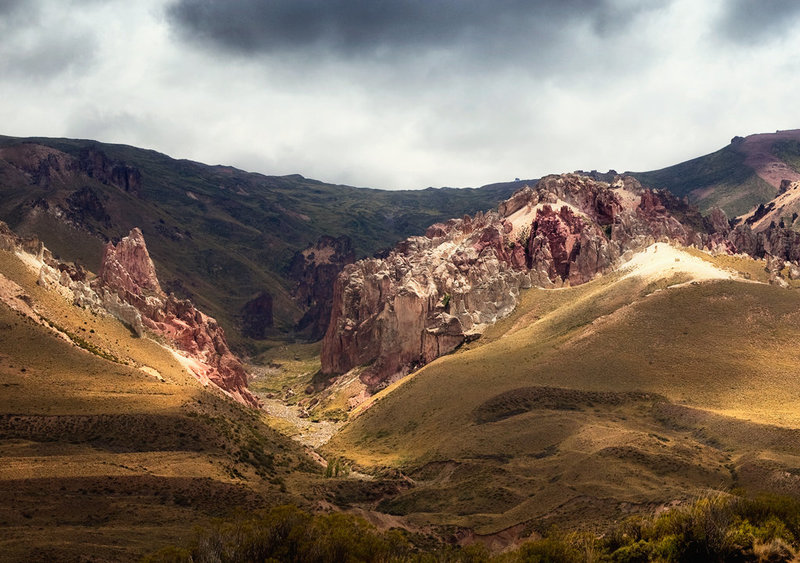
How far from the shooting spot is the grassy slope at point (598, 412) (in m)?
73.9

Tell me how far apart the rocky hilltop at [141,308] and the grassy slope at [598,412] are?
32.1 meters

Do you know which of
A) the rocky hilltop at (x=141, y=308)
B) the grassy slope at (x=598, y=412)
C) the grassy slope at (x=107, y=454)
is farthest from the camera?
the rocky hilltop at (x=141, y=308)

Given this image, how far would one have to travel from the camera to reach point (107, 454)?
68.9 meters

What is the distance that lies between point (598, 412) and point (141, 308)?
86838 millimetres

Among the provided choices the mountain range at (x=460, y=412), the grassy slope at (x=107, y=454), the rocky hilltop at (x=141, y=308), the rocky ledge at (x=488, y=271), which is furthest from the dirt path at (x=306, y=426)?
the grassy slope at (x=107, y=454)

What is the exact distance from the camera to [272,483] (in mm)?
77062

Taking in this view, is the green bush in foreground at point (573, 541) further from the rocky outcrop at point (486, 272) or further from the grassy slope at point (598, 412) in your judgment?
the rocky outcrop at point (486, 272)

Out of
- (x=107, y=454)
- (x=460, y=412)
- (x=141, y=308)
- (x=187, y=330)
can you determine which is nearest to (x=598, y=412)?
(x=460, y=412)

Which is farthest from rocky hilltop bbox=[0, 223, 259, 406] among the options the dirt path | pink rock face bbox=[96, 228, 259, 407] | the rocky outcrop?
the rocky outcrop

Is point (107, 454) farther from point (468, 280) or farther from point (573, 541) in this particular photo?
point (468, 280)

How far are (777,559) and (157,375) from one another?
8671cm

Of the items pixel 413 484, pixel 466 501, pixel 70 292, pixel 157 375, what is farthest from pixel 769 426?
pixel 70 292

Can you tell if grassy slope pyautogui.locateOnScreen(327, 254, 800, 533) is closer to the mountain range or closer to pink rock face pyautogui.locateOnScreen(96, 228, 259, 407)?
the mountain range

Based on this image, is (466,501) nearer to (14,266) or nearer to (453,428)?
(453,428)
